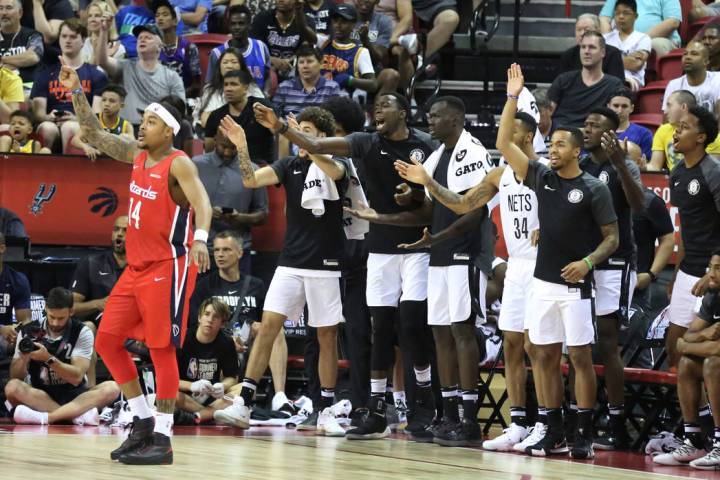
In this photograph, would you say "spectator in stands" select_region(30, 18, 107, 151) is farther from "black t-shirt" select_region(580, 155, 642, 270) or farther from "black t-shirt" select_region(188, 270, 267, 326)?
"black t-shirt" select_region(580, 155, 642, 270)

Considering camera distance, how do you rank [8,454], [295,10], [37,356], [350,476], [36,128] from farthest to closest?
1. [295,10]
2. [36,128]
3. [37,356]
4. [8,454]
5. [350,476]

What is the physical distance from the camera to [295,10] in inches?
555

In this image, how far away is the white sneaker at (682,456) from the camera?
8.41m

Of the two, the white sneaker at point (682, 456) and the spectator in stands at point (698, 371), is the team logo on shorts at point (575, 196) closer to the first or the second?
the spectator in stands at point (698, 371)

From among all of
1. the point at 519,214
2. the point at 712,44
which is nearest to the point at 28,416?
the point at 519,214

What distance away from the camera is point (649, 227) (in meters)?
10.4

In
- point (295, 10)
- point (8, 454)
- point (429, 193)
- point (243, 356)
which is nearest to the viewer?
point (8, 454)

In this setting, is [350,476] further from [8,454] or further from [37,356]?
[37,356]

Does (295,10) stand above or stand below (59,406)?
above

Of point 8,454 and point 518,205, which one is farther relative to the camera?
point 518,205

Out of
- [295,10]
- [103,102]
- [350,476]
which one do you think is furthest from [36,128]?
[350,476]

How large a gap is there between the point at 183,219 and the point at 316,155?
1.67 metres

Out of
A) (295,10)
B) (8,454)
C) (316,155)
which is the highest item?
(295,10)

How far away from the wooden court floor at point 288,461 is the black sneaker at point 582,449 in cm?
7
